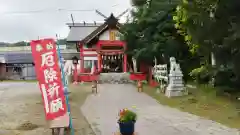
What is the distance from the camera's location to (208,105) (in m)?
12.5

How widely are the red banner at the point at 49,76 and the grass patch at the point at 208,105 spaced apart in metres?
4.74

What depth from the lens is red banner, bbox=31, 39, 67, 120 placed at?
7.88 meters

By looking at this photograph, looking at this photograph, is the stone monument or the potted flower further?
the stone monument

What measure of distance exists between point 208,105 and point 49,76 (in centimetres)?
680

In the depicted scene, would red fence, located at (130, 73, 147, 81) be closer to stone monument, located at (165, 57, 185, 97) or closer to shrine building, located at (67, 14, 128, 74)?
shrine building, located at (67, 14, 128, 74)

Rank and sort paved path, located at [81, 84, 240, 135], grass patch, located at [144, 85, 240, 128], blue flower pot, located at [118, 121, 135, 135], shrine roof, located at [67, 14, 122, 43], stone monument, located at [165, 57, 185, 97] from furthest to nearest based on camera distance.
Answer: shrine roof, located at [67, 14, 122, 43] → stone monument, located at [165, 57, 185, 97] → grass patch, located at [144, 85, 240, 128] → paved path, located at [81, 84, 240, 135] → blue flower pot, located at [118, 121, 135, 135]

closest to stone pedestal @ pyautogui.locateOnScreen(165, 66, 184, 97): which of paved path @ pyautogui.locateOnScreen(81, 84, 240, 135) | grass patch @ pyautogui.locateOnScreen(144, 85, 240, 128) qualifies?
grass patch @ pyautogui.locateOnScreen(144, 85, 240, 128)

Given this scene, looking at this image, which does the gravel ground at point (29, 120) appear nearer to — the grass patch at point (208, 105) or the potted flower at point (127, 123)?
the potted flower at point (127, 123)

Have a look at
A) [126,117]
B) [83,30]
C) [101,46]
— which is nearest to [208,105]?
[126,117]

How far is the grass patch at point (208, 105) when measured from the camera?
33.8 ft

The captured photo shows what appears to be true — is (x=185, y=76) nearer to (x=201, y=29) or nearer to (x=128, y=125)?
(x=201, y=29)

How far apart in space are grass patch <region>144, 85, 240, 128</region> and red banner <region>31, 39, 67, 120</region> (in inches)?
187

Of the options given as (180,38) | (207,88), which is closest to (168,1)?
(180,38)

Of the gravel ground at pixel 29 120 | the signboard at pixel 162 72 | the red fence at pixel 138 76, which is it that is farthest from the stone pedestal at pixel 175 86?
the red fence at pixel 138 76
